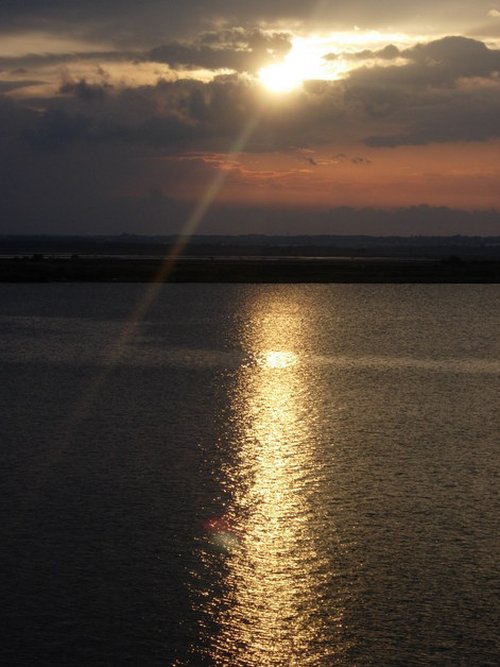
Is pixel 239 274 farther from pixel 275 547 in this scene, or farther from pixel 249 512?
pixel 275 547

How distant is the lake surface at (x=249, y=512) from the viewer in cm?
1187

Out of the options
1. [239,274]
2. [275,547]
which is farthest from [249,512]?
[239,274]

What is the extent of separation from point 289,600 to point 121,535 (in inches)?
142

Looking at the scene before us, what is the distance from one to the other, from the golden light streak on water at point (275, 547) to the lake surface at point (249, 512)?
39mm

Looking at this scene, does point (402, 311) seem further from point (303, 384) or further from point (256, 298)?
point (303, 384)

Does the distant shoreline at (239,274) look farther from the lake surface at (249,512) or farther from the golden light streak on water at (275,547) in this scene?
the golden light streak on water at (275,547)

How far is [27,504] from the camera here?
17.0 metres

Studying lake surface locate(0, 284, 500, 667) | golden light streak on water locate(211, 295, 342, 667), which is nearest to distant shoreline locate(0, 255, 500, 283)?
lake surface locate(0, 284, 500, 667)

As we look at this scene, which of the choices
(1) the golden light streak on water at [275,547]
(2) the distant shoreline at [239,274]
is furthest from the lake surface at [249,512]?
(2) the distant shoreline at [239,274]

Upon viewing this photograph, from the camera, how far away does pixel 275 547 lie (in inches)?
588

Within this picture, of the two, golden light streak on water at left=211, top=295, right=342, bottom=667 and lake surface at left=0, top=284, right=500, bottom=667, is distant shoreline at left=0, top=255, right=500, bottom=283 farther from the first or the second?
golden light streak on water at left=211, top=295, right=342, bottom=667

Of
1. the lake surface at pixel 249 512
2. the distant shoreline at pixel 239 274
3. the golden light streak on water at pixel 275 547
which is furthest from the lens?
the distant shoreline at pixel 239 274

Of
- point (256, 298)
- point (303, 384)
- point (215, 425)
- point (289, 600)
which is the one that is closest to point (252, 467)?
point (215, 425)

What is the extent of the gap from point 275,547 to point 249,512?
6.15ft
